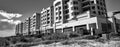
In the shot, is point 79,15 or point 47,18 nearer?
point 79,15

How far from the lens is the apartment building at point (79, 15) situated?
35531 millimetres

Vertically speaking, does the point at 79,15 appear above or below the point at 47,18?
below

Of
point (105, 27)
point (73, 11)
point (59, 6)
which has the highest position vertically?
point (59, 6)

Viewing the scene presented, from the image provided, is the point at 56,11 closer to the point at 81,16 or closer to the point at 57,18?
the point at 57,18

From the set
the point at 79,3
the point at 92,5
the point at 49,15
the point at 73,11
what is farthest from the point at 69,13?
the point at 49,15

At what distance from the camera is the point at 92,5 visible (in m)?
44.9

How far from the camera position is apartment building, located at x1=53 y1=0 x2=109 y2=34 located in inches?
1399

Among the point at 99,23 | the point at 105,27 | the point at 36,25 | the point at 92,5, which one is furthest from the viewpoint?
the point at 36,25

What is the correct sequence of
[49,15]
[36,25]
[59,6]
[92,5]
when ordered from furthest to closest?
1. [36,25]
2. [49,15]
3. [59,6]
4. [92,5]

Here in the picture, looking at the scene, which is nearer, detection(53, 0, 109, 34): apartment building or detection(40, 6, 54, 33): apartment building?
detection(53, 0, 109, 34): apartment building

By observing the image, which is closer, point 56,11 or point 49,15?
point 56,11

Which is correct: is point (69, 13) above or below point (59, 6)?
below

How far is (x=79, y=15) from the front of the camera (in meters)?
42.0

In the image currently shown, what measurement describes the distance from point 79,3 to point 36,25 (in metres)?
45.4
